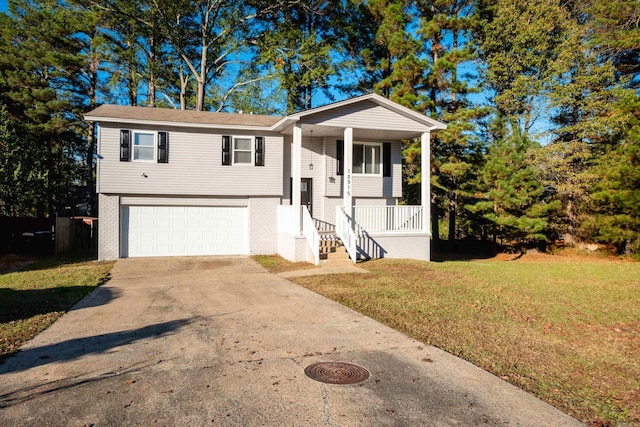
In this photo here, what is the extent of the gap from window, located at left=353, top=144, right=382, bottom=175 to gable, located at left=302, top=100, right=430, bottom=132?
197 centimetres

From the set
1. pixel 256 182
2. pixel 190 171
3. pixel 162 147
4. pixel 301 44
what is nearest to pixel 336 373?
pixel 256 182

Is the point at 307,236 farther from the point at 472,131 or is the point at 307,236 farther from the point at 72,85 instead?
the point at 72,85

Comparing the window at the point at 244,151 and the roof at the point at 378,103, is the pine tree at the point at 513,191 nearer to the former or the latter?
the roof at the point at 378,103

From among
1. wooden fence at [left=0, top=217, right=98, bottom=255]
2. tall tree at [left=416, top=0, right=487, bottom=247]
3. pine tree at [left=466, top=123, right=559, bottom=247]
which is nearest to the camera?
wooden fence at [left=0, top=217, right=98, bottom=255]

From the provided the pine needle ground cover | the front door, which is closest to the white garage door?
the front door

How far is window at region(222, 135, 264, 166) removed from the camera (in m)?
16.8

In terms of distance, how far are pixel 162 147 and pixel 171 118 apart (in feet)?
3.80

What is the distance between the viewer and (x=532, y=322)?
6.54 meters

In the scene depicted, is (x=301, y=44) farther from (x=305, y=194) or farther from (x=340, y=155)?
(x=305, y=194)

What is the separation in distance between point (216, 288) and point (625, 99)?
61.8 ft

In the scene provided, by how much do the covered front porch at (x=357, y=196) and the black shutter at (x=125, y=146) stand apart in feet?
18.2

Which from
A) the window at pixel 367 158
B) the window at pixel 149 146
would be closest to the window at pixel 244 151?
the window at pixel 149 146

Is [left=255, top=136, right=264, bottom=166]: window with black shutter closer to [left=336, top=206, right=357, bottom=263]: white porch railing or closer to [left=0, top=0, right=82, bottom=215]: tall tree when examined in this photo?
[left=336, top=206, right=357, bottom=263]: white porch railing

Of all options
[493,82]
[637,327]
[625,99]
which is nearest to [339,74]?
[493,82]
